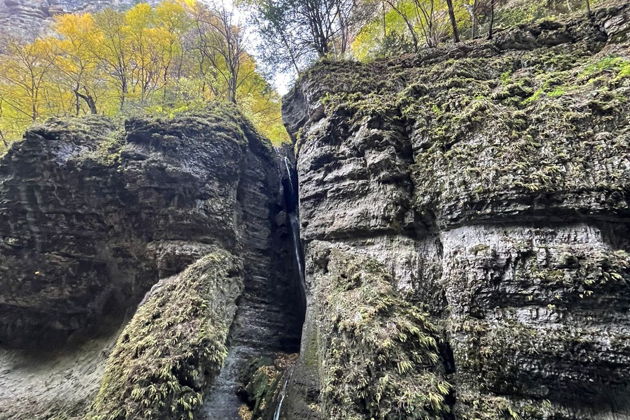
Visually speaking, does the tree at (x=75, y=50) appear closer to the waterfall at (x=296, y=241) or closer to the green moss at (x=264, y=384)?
the waterfall at (x=296, y=241)

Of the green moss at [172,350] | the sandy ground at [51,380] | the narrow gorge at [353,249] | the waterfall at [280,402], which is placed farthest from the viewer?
the sandy ground at [51,380]

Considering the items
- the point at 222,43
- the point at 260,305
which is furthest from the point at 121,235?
the point at 222,43

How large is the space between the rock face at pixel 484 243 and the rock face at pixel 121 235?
102 inches

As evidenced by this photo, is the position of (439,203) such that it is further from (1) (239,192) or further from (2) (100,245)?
(2) (100,245)

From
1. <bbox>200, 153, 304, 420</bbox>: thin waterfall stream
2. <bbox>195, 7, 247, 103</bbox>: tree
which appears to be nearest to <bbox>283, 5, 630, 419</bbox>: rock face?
<bbox>200, 153, 304, 420</bbox>: thin waterfall stream

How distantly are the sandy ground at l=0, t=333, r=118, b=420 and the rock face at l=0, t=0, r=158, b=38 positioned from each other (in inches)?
970

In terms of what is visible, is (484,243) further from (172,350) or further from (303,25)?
(303,25)

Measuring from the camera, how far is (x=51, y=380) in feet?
26.9

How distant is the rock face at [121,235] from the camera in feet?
27.2

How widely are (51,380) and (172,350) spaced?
546cm

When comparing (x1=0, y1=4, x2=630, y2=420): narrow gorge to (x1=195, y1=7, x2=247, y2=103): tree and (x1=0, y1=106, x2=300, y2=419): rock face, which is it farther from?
(x1=195, y1=7, x2=247, y2=103): tree

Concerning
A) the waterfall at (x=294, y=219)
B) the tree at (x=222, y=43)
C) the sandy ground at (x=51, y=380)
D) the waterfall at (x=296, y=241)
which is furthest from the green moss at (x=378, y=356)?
the tree at (x=222, y=43)

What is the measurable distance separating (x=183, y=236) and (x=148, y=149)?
285 cm

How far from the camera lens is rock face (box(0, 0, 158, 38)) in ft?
76.6
